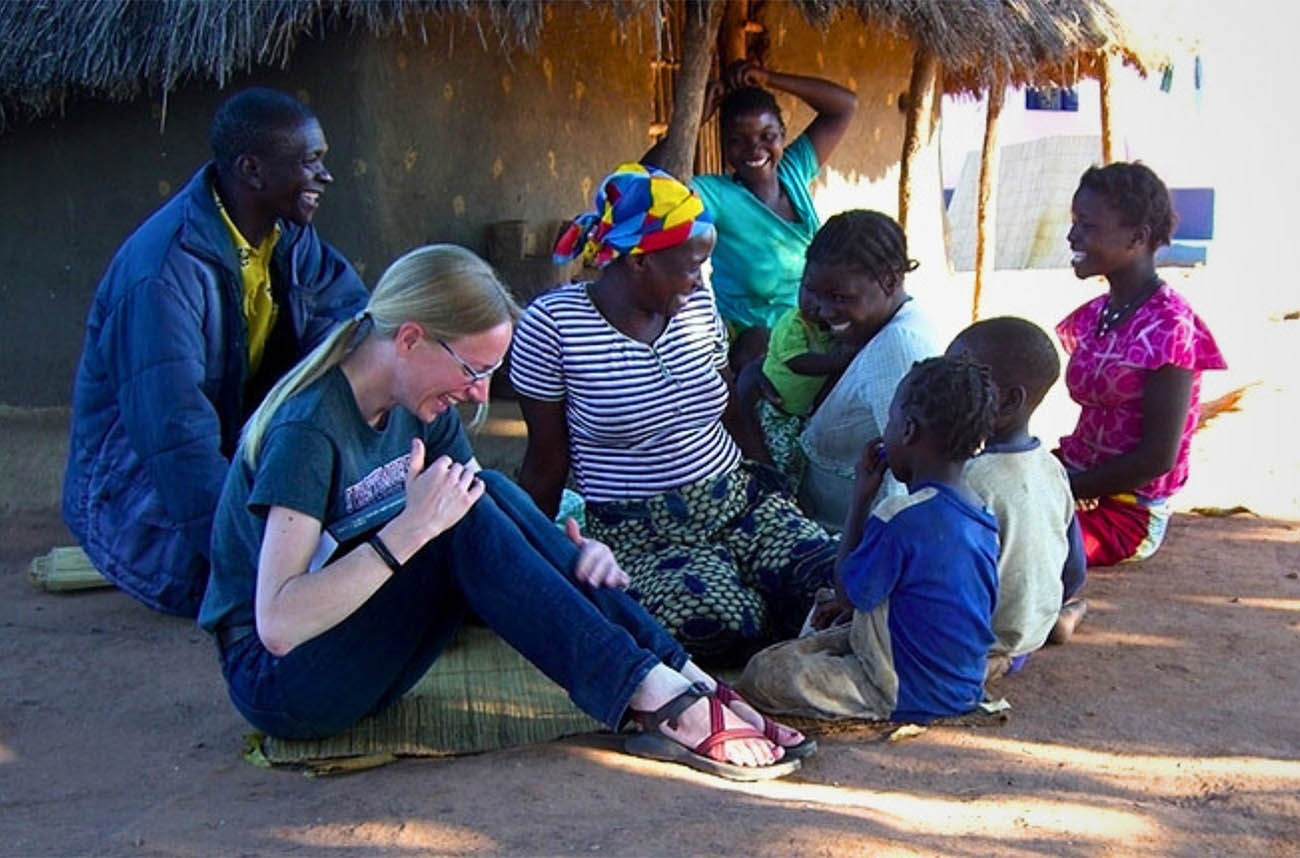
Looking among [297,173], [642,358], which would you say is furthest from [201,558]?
[642,358]

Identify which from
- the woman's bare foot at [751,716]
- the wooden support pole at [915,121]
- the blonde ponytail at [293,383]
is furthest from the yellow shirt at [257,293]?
the wooden support pole at [915,121]

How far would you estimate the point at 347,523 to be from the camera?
8.65ft

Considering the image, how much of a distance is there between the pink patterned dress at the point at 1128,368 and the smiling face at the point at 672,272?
1373mm

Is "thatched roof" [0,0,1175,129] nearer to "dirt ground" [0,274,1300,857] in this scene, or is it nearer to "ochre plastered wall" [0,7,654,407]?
"ochre plastered wall" [0,7,654,407]

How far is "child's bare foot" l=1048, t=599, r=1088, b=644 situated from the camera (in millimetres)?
3722

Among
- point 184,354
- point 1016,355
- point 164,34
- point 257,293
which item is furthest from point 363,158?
point 1016,355

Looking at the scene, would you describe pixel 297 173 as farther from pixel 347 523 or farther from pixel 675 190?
pixel 347 523

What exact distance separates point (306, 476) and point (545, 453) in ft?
3.98

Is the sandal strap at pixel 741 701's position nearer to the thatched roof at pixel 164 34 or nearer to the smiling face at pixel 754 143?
the smiling face at pixel 754 143

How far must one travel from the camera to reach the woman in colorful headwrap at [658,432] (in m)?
3.50

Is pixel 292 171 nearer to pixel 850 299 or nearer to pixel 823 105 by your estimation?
pixel 850 299

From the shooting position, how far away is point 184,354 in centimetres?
368

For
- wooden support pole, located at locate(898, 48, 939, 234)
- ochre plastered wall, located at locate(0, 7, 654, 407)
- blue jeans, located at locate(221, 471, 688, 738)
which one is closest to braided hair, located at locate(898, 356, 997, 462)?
blue jeans, located at locate(221, 471, 688, 738)

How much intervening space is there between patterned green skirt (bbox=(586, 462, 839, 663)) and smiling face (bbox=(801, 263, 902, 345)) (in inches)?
18.4
